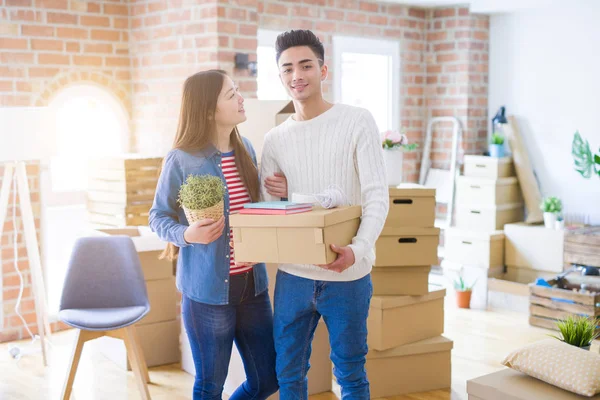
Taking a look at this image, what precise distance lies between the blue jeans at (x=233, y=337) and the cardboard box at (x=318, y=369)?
45.6 inches

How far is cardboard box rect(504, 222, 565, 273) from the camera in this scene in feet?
18.2

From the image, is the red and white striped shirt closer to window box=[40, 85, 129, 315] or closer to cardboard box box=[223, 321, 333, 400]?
cardboard box box=[223, 321, 333, 400]

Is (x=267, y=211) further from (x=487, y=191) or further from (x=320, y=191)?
(x=487, y=191)

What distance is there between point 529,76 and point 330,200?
4406 mm

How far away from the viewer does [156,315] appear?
4320 mm

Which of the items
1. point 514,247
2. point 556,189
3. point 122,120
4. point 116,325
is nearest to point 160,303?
point 116,325

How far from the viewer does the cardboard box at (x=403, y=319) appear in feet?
12.2

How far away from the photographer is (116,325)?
11.2 ft

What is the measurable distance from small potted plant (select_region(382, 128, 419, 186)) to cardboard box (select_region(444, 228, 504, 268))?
2.19 m

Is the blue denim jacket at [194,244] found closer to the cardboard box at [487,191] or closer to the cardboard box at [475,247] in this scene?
the cardboard box at [475,247]

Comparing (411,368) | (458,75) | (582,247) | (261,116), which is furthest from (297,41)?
(458,75)

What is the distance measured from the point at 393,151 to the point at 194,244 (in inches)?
63.8

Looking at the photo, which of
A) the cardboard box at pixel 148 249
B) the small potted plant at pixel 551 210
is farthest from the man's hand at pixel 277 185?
the small potted plant at pixel 551 210

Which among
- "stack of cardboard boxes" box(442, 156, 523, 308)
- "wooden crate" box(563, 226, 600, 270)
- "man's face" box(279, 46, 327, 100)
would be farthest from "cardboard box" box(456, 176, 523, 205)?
"man's face" box(279, 46, 327, 100)
